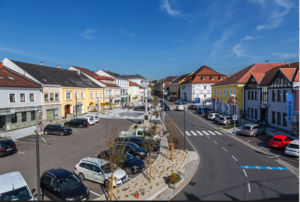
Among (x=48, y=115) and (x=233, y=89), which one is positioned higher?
(x=233, y=89)

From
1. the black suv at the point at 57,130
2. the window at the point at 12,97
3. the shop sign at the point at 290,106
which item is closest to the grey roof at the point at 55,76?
the window at the point at 12,97

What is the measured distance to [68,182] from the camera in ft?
36.8

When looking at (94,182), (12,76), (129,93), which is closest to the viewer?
(94,182)

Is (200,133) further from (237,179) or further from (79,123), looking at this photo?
(79,123)

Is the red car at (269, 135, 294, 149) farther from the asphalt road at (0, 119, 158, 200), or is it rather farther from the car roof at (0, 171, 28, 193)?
the car roof at (0, 171, 28, 193)

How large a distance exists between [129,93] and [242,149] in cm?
6108

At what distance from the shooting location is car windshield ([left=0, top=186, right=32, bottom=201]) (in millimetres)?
9334

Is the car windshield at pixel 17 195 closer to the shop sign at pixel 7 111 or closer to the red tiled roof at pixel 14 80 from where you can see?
the shop sign at pixel 7 111

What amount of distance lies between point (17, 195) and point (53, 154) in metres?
9.84

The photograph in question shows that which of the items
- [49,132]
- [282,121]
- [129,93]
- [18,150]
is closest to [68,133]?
[49,132]

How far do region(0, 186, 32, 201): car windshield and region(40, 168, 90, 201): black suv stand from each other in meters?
1.34

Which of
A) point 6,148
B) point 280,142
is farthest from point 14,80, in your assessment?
point 280,142

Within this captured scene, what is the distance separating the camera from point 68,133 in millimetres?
27219

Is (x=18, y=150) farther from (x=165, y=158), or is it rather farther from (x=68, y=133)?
(x=165, y=158)
